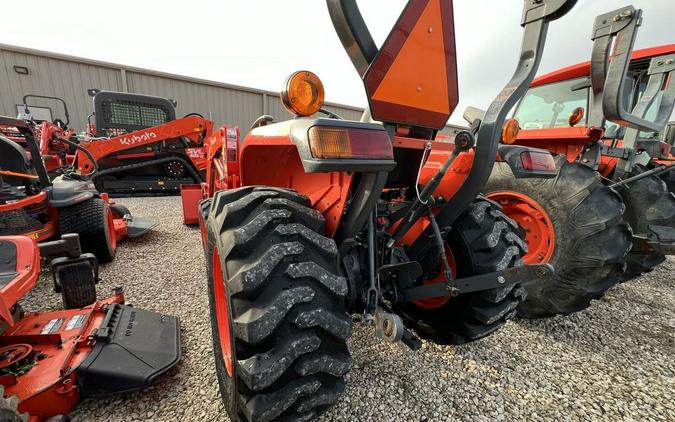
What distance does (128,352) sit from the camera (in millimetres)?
A: 1579

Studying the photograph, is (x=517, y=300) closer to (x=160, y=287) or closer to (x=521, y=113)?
(x=160, y=287)

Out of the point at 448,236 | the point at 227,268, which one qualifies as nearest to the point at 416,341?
the point at 448,236

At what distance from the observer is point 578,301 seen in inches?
90.4

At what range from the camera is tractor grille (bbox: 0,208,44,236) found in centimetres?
254

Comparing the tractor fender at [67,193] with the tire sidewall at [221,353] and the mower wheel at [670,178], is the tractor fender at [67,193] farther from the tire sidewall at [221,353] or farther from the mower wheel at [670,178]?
the mower wheel at [670,178]

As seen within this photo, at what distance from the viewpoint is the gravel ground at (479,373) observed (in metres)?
1.57

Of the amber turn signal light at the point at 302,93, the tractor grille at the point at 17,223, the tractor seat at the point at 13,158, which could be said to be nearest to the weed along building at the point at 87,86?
the tractor seat at the point at 13,158

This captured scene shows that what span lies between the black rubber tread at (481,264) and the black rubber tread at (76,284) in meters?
2.23

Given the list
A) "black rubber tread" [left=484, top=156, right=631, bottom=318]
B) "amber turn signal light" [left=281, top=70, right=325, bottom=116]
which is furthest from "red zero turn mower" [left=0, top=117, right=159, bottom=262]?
"black rubber tread" [left=484, top=156, right=631, bottom=318]

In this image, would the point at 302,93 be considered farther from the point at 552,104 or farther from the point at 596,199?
the point at 552,104

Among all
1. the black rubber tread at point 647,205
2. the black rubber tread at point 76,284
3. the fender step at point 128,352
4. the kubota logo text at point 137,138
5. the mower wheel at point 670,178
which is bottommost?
the fender step at point 128,352

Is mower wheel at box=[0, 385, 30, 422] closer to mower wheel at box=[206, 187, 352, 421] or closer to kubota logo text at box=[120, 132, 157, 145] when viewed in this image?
mower wheel at box=[206, 187, 352, 421]

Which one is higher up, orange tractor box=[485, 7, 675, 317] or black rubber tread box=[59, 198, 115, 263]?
orange tractor box=[485, 7, 675, 317]

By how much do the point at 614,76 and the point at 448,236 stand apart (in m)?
1.86
